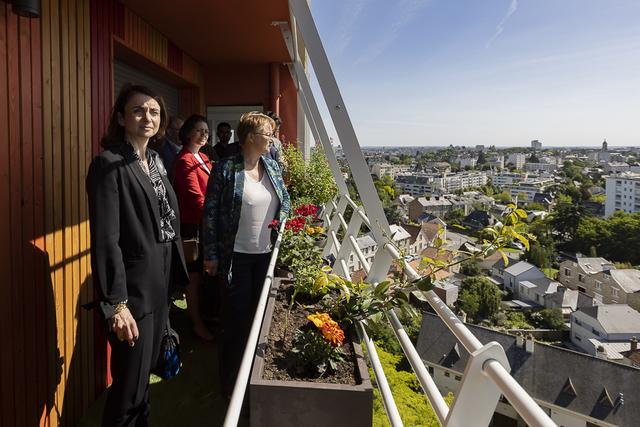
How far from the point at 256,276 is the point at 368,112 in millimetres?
3267

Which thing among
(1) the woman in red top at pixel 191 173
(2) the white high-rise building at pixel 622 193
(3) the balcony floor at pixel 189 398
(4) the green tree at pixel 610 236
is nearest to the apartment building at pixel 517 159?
(2) the white high-rise building at pixel 622 193

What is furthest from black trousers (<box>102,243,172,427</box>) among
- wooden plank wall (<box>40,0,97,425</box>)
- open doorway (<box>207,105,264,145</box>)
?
open doorway (<box>207,105,264,145</box>)

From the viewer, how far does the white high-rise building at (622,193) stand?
4.77 meters

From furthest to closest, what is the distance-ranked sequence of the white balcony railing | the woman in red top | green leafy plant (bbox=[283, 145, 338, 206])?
green leafy plant (bbox=[283, 145, 338, 206]), the woman in red top, the white balcony railing

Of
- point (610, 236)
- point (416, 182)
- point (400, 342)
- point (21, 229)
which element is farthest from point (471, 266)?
point (416, 182)

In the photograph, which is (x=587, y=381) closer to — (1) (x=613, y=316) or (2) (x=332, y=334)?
(1) (x=613, y=316)

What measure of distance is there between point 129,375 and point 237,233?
819mm

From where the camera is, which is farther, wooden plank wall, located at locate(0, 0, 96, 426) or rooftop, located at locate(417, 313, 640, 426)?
rooftop, located at locate(417, 313, 640, 426)

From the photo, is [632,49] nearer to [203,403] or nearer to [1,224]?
[203,403]

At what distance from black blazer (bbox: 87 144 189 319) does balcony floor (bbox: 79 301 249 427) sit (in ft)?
2.96

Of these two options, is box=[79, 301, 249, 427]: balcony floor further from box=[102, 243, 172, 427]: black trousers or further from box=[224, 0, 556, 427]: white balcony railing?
box=[224, 0, 556, 427]: white balcony railing

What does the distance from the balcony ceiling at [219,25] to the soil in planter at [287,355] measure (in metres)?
3.22

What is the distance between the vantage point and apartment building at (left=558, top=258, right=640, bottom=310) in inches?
143

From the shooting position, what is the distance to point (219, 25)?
4.61 m
